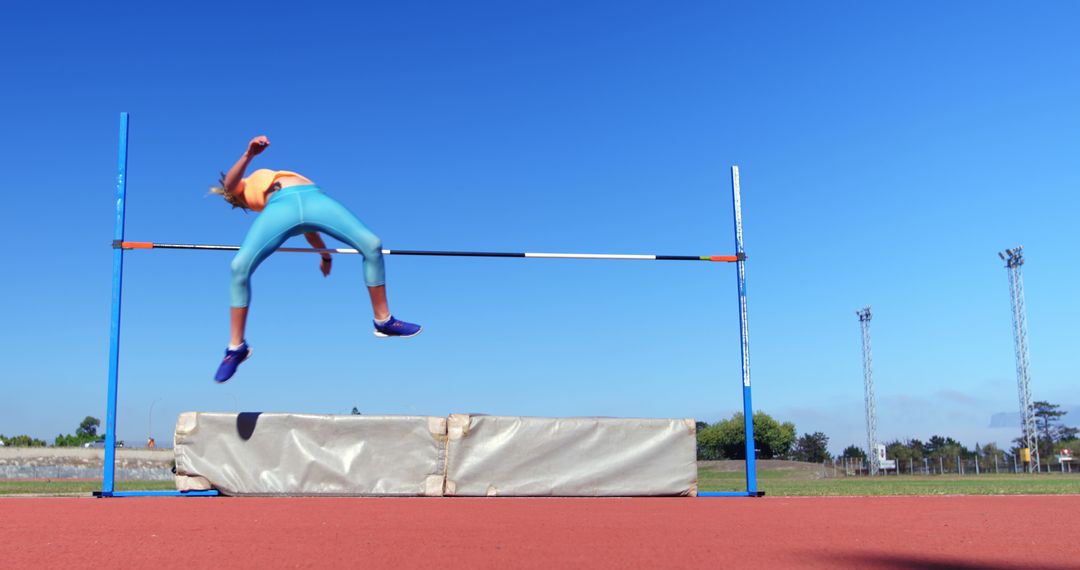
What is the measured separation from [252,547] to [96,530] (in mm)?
1255

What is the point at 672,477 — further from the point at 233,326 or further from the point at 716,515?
the point at 233,326

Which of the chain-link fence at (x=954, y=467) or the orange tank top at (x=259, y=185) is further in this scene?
the chain-link fence at (x=954, y=467)

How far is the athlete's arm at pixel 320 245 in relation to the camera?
23.7ft

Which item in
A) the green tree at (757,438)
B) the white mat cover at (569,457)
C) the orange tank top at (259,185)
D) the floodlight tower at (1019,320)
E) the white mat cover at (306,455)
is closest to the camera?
the orange tank top at (259,185)

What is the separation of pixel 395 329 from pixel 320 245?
112 cm

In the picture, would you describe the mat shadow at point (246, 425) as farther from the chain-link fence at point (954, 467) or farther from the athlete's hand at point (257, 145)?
the chain-link fence at point (954, 467)

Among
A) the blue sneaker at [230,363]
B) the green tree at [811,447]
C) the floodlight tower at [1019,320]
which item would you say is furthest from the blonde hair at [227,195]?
the green tree at [811,447]

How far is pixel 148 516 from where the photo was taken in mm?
5781

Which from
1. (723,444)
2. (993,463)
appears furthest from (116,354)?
(723,444)

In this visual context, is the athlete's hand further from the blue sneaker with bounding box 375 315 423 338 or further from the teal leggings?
the blue sneaker with bounding box 375 315 423 338

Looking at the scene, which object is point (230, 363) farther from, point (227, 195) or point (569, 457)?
point (569, 457)

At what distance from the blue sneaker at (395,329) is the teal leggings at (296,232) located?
0.31m

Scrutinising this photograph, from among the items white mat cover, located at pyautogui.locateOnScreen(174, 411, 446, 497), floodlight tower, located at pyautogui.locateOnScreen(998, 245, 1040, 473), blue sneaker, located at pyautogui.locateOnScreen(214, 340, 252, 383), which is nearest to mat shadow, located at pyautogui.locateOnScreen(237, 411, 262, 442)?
white mat cover, located at pyautogui.locateOnScreen(174, 411, 446, 497)

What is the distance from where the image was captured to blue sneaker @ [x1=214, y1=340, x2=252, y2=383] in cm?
663
